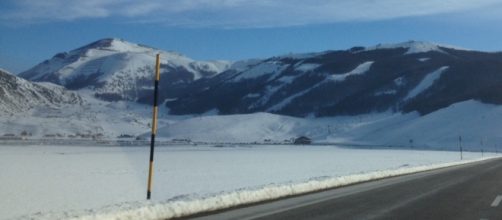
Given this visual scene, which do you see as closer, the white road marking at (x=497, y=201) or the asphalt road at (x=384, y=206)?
the asphalt road at (x=384, y=206)

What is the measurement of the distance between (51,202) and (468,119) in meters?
181

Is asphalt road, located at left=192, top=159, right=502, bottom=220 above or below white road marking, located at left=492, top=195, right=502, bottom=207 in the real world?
below

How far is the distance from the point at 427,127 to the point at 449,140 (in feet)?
71.5

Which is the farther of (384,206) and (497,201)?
(497,201)

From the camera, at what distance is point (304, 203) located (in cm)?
1519

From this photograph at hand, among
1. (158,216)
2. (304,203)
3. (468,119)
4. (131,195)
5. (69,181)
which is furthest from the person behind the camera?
(468,119)

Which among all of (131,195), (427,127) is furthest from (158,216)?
(427,127)

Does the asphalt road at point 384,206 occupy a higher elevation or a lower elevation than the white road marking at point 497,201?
lower

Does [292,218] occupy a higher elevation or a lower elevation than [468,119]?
lower

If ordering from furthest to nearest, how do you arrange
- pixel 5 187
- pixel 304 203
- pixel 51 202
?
pixel 5 187 → pixel 51 202 → pixel 304 203

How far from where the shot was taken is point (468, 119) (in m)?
A: 185

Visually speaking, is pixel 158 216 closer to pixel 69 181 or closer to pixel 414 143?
pixel 69 181

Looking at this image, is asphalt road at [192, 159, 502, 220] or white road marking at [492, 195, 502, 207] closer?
asphalt road at [192, 159, 502, 220]

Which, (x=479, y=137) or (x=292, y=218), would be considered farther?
(x=479, y=137)
